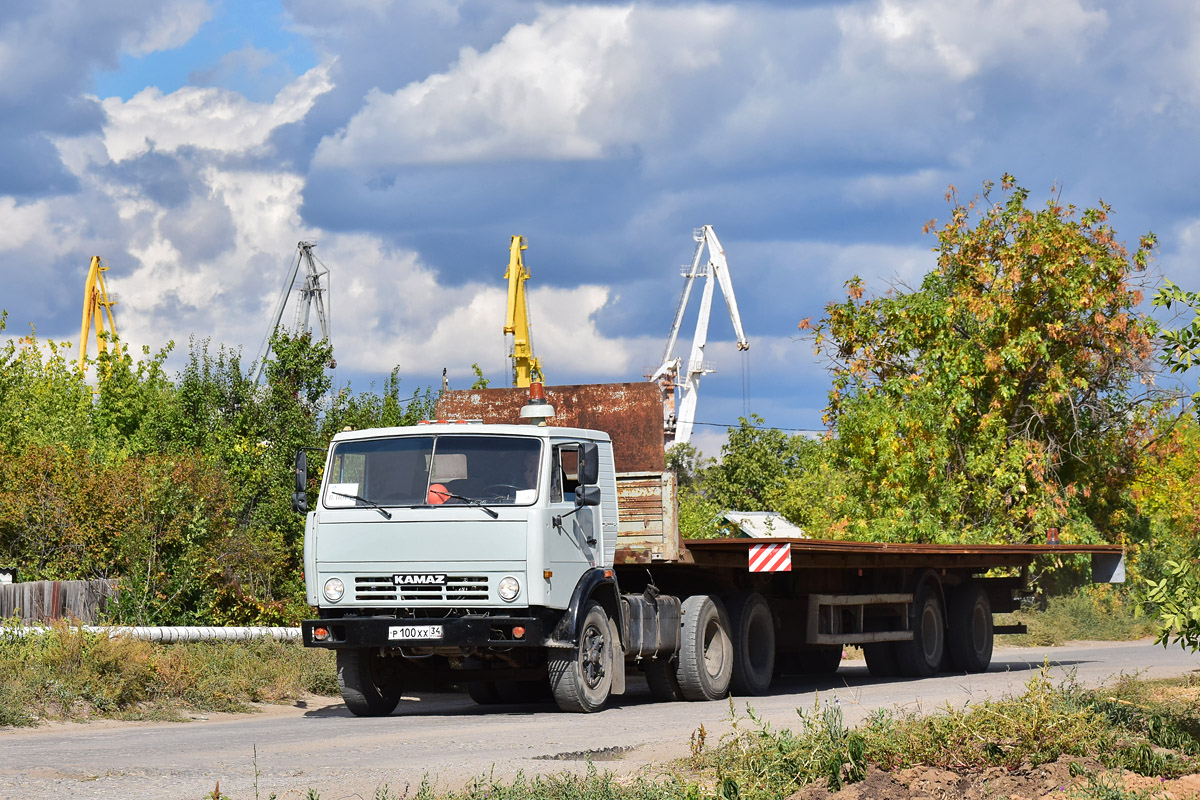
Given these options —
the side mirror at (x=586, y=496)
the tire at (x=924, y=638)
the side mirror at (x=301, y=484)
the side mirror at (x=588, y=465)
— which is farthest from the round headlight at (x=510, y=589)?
the tire at (x=924, y=638)

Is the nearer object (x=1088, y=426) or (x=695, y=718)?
(x=695, y=718)

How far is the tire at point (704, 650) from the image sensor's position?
14727 mm

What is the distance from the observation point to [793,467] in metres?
61.5

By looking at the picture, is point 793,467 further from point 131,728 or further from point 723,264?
point 131,728

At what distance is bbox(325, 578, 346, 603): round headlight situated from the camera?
12609 millimetres

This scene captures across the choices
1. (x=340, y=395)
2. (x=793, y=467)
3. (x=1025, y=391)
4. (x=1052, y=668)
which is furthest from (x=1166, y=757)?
(x=793, y=467)

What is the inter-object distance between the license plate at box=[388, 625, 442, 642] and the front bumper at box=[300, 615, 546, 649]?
0.01 metres

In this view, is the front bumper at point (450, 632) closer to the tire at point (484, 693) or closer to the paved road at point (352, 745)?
the paved road at point (352, 745)

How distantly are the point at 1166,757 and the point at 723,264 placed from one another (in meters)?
73.1

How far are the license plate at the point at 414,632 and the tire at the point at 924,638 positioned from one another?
28.6ft

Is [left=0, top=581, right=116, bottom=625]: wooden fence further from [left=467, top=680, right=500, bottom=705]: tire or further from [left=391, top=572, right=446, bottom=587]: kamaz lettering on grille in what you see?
[left=391, top=572, right=446, bottom=587]: kamaz lettering on grille

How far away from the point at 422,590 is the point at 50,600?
773 centimetres

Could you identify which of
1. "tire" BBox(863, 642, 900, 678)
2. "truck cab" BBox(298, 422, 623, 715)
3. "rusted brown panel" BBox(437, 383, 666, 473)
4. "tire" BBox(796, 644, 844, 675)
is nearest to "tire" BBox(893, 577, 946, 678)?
"tire" BBox(863, 642, 900, 678)

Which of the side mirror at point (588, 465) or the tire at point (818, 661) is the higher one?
the side mirror at point (588, 465)
